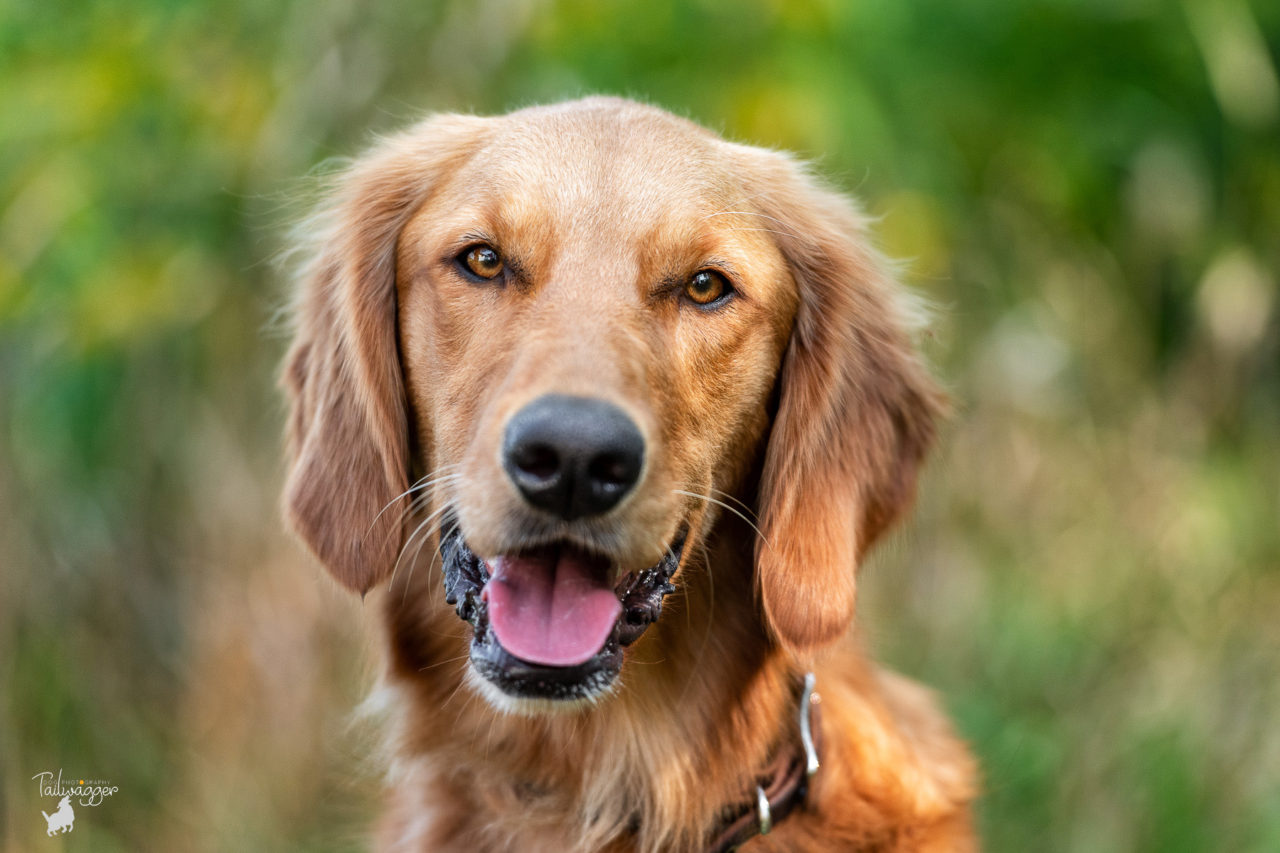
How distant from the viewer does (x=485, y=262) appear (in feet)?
8.35

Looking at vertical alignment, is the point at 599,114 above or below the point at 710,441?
above

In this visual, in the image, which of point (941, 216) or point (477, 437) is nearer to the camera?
point (477, 437)

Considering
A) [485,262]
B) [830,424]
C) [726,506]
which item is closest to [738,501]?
[726,506]

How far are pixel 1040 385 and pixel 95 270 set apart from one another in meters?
3.89

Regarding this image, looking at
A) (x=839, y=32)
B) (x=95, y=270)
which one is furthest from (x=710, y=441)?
(x=95, y=270)

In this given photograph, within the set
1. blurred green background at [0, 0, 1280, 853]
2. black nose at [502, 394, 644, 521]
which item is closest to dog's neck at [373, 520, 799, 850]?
black nose at [502, 394, 644, 521]

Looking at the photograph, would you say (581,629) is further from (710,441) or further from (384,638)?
(384,638)

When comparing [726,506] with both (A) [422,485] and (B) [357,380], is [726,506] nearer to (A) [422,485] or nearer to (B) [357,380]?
(A) [422,485]

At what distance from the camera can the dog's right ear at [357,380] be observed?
269 cm

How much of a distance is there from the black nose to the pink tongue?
0.61 ft

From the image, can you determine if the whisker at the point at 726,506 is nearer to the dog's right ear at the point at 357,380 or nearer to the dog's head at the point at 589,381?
the dog's head at the point at 589,381

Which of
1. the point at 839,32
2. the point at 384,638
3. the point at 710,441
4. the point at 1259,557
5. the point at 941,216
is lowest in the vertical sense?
the point at 1259,557

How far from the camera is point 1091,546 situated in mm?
5031

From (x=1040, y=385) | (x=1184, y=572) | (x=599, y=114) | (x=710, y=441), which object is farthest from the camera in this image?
(x=1040, y=385)
